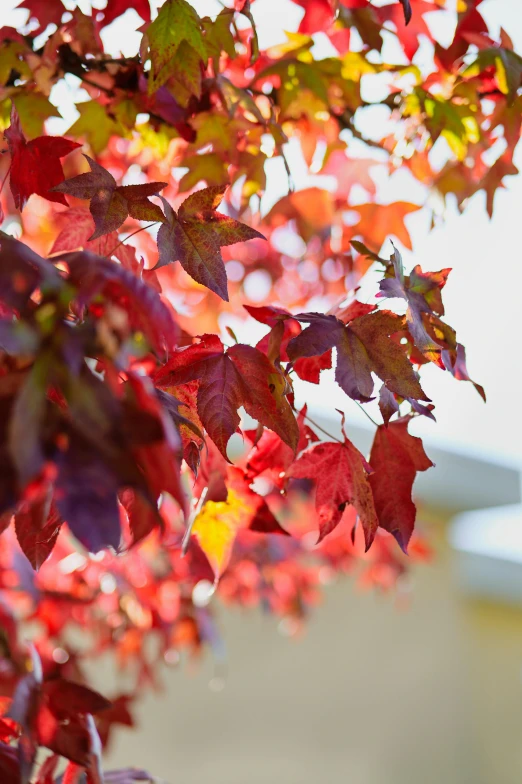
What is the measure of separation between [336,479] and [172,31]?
20.1 inches

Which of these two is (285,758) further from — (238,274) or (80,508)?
(80,508)

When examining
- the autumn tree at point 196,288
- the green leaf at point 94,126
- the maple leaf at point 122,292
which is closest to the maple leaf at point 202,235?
the autumn tree at point 196,288

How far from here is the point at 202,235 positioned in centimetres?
83

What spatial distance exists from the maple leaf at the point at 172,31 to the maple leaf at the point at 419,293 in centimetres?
31

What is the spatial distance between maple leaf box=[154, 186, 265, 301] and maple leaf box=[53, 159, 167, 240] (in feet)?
0.06

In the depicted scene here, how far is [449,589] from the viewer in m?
6.08

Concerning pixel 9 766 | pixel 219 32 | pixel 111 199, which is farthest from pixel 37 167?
pixel 9 766

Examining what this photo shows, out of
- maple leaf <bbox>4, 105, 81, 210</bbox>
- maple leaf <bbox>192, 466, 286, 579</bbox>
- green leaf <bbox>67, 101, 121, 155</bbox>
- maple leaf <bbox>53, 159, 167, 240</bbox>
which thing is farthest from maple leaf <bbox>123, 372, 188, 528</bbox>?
green leaf <bbox>67, 101, 121, 155</bbox>

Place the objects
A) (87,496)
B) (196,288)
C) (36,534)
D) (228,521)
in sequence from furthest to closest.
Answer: (196,288)
(228,521)
(36,534)
(87,496)

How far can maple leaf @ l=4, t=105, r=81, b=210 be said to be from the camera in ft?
2.93

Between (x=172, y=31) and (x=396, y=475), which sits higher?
(x=172, y=31)

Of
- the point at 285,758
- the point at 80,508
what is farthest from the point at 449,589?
the point at 80,508

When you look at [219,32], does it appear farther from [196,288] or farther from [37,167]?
[196,288]

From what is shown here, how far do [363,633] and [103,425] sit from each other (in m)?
5.36
